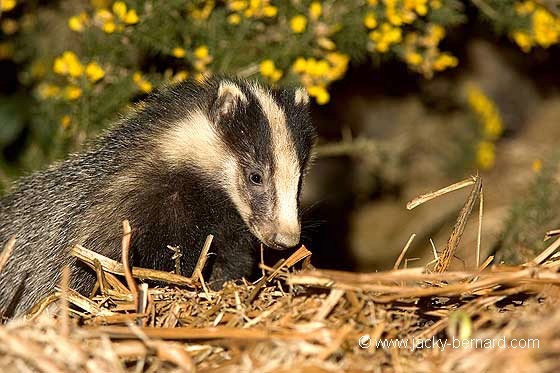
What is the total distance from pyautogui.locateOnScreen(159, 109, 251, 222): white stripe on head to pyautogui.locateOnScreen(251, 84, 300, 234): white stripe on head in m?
0.17

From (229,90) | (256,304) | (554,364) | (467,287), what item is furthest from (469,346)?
(229,90)

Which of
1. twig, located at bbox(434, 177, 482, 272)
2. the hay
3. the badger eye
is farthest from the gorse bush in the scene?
the hay

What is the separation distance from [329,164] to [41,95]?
2159 mm

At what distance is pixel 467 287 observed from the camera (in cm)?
233

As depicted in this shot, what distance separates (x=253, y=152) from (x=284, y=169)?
14 centimetres

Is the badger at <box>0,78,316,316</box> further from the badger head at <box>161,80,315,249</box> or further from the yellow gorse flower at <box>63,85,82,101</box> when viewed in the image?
the yellow gorse flower at <box>63,85,82,101</box>

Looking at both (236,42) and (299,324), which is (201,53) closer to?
(236,42)

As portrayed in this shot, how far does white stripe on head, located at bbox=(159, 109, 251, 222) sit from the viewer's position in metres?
3.23

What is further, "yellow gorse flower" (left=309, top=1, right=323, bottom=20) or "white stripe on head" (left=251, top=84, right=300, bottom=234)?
"yellow gorse flower" (left=309, top=1, right=323, bottom=20)

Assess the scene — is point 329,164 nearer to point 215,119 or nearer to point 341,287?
point 215,119

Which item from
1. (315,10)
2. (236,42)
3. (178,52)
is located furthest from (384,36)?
(178,52)

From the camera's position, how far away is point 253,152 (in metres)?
3.18

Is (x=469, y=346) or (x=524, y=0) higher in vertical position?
(x=469, y=346)

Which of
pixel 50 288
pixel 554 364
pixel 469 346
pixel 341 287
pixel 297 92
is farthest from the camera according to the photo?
pixel 297 92
